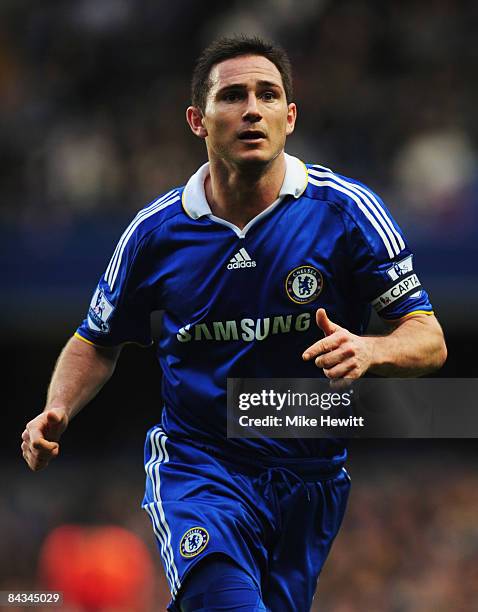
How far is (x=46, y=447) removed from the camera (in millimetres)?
4320

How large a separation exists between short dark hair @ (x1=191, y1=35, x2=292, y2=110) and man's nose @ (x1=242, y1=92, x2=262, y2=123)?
0.80 ft

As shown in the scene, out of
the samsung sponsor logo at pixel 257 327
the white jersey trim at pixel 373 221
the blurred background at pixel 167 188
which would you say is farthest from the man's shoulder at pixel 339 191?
the blurred background at pixel 167 188

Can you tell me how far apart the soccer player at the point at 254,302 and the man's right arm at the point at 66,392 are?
0.04 ft

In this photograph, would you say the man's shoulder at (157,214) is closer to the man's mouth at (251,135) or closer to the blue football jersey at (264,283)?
the blue football jersey at (264,283)

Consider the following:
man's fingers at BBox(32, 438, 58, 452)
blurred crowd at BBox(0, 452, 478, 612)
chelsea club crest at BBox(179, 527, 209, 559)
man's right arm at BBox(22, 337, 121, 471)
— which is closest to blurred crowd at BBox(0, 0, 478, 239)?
blurred crowd at BBox(0, 452, 478, 612)

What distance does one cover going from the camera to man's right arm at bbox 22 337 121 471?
4.36m

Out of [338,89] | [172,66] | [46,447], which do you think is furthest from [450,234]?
[46,447]

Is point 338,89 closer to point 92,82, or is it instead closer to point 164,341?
point 92,82

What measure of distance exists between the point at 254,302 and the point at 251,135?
0.66 m

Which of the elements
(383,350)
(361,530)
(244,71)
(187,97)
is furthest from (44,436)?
(187,97)

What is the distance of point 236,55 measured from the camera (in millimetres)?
4766

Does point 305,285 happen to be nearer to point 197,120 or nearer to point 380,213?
point 380,213

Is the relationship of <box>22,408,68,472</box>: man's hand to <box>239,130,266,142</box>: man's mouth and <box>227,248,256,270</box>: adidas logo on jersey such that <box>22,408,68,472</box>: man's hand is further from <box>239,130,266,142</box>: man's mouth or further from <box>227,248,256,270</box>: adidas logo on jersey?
<box>239,130,266,142</box>: man's mouth

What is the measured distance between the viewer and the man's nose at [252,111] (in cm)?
455
